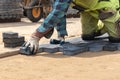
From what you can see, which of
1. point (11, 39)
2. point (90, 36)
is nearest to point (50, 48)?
point (11, 39)

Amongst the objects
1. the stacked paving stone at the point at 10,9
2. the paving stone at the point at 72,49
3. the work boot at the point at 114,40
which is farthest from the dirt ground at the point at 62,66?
the stacked paving stone at the point at 10,9

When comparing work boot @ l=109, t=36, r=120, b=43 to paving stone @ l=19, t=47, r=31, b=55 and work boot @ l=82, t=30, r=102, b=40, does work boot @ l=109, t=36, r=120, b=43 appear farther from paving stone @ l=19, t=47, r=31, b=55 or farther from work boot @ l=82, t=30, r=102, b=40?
paving stone @ l=19, t=47, r=31, b=55

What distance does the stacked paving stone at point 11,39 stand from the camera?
3914mm

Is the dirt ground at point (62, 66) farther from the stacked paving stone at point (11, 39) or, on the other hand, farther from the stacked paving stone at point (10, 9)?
the stacked paving stone at point (10, 9)

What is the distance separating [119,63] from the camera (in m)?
3.27

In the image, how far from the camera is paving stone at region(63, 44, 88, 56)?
373 cm

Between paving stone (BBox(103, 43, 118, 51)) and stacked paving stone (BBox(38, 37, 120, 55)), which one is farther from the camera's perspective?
paving stone (BBox(103, 43, 118, 51))

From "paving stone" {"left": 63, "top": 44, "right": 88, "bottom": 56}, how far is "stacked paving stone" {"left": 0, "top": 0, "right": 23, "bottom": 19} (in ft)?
14.5

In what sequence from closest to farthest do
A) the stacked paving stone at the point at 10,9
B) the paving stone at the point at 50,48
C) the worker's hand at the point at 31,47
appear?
1. the worker's hand at the point at 31,47
2. the paving stone at the point at 50,48
3. the stacked paving stone at the point at 10,9

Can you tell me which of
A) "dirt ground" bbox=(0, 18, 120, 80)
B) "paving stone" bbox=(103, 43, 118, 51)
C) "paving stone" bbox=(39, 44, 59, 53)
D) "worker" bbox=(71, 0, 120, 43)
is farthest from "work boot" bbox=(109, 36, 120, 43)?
"paving stone" bbox=(39, 44, 59, 53)

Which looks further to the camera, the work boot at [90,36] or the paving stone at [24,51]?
the work boot at [90,36]

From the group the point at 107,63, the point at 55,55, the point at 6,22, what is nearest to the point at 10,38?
the point at 55,55

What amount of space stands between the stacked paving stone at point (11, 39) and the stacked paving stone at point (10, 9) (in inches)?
165

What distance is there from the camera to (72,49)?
3.77 meters
